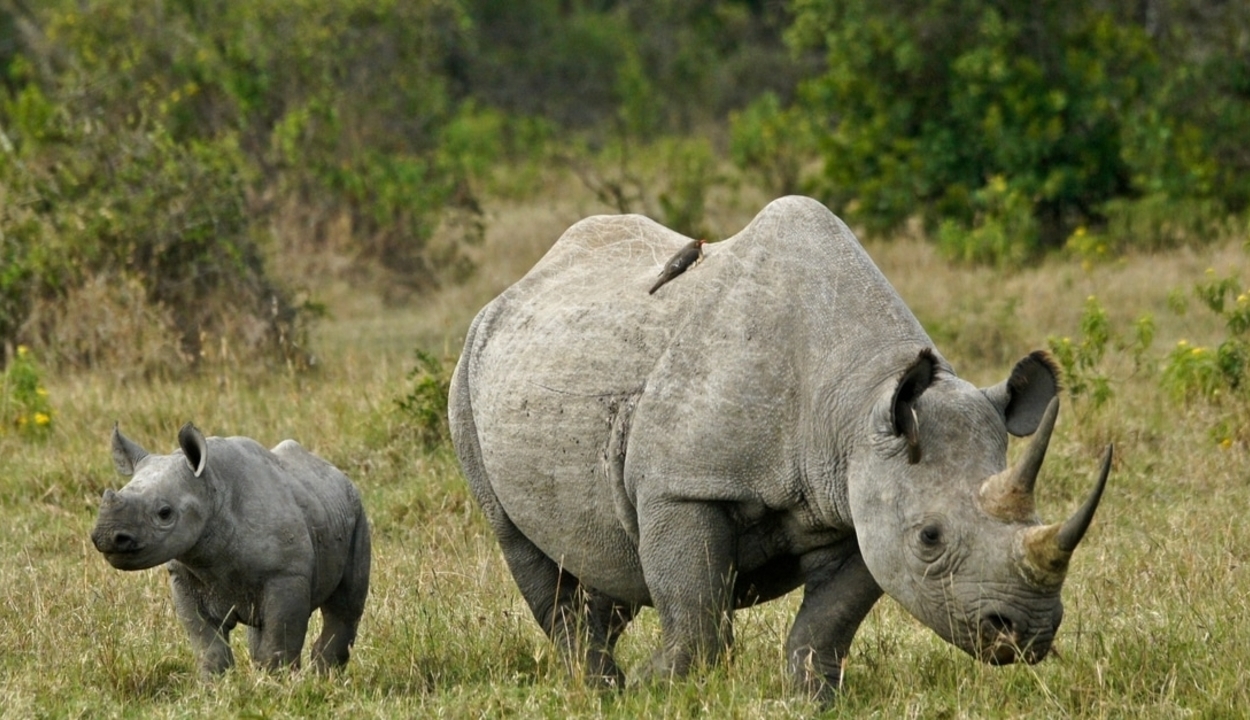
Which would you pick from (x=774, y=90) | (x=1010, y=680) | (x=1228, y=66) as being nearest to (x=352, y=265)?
(x=1228, y=66)

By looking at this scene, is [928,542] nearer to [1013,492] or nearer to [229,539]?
[1013,492]

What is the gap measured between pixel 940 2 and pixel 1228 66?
270 cm

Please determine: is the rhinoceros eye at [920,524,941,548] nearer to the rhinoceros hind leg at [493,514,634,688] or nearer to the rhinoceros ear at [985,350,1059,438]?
the rhinoceros ear at [985,350,1059,438]

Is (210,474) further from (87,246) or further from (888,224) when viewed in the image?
(888,224)

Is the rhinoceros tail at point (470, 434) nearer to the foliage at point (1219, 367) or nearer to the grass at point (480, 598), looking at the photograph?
the grass at point (480, 598)

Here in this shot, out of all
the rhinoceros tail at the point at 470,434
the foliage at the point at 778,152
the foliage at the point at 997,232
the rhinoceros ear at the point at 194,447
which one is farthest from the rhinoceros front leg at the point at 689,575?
the foliage at the point at 778,152

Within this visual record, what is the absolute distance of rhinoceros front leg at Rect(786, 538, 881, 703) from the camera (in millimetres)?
5664

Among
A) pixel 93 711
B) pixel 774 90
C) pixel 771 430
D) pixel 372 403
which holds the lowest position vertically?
pixel 774 90

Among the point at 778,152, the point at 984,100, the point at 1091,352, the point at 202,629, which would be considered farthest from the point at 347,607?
the point at 778,152

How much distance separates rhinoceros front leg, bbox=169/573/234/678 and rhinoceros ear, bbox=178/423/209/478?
19.1 inches

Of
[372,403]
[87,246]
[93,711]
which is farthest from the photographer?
[87,246]

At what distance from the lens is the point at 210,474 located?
20.6 ft

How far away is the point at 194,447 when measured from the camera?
621cm

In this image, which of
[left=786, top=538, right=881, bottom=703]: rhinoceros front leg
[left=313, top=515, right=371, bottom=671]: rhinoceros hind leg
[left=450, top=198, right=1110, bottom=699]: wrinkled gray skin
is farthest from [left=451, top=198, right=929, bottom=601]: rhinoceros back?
[left=313, top=515, right=371, bottom=671]: rhinoceros hind leg
